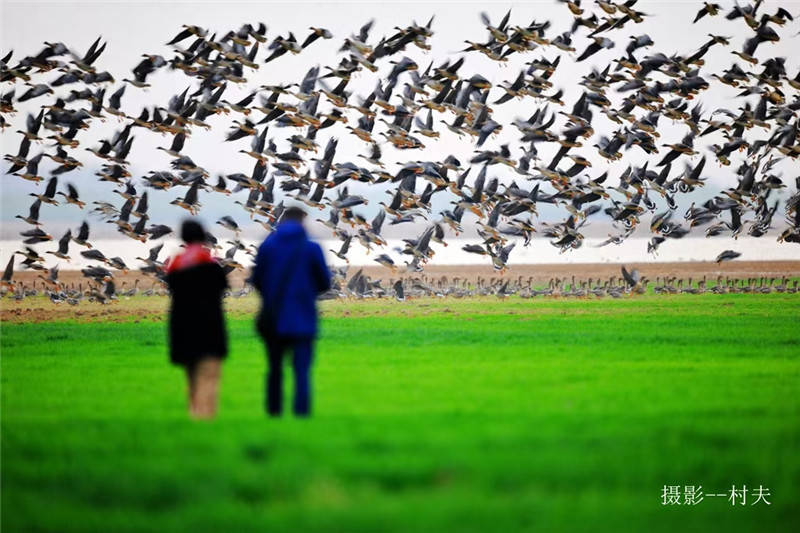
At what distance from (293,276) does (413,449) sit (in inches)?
97.3

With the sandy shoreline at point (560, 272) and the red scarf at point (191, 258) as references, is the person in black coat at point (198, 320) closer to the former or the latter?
the red scarf at point (191, 258)

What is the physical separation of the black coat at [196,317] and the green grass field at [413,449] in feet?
2.38

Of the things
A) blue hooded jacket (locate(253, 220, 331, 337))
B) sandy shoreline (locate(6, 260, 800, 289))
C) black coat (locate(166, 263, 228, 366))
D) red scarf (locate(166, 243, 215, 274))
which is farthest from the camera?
sandy shoreline (locate(6, 260, 800, 289))

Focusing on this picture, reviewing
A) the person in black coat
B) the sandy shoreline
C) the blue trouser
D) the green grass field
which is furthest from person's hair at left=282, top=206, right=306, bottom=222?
the sandy shoreline

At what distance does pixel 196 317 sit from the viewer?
11.0m

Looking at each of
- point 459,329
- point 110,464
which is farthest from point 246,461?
point 459,329

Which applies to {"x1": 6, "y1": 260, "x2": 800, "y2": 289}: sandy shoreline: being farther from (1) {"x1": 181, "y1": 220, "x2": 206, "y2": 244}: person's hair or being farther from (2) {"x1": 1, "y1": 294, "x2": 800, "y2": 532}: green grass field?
(1) {"x1": 181, "y1": 220, "x2": 206, "y2": 244}: person's hair

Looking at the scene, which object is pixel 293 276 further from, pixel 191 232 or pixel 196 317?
pixel 191 232

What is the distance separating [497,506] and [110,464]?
129 inches

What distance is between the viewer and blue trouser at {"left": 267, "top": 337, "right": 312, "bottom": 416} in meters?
10.8

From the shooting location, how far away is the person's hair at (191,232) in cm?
1112

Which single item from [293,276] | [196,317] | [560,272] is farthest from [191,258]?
[560,272]

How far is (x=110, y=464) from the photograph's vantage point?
29.0 ft

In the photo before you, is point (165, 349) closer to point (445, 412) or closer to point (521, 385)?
point (521, 385)
